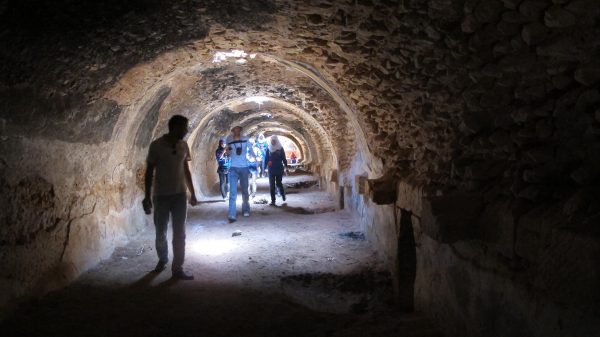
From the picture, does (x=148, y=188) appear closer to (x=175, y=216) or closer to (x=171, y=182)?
(x=171, y=182)

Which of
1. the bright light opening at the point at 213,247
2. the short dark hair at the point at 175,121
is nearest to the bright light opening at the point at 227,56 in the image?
the short dark hair at the point at 175,121

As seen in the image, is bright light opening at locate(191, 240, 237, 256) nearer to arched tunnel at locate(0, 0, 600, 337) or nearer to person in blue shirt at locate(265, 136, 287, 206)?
arched tunnel at locate(0, 0, 600, 337)

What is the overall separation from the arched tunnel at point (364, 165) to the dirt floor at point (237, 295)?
0.09 ft

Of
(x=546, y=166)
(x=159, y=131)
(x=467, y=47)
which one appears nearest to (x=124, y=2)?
(x=467, y=47)

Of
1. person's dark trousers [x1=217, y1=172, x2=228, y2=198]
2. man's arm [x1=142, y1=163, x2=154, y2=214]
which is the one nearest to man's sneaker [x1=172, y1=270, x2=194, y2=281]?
man's arm [x1=142, y1=163, x2=154, y2=214]

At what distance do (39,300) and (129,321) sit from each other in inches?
37.3

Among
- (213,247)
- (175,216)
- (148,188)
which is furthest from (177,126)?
(213,247)

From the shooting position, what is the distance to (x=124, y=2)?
2.76m

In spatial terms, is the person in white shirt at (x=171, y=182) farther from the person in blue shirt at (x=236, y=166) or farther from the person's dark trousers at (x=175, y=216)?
the person in blue shirt at (x=236, y=166)

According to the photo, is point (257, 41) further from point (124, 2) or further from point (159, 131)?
point (159, 131)

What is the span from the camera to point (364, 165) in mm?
6105

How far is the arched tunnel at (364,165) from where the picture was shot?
6.08 ft

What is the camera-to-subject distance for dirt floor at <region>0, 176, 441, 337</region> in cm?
311

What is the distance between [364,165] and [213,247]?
101 inches
